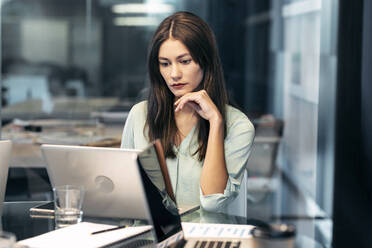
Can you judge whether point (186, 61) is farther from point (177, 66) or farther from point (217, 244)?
point (217, 244)

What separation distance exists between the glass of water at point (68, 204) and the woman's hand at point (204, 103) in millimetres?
515

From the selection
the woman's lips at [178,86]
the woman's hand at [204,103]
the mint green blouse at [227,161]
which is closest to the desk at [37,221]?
the mint green blouse at [227,161]

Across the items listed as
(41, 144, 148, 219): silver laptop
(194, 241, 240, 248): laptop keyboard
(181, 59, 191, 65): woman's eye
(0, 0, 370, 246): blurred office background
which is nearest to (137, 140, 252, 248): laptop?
(194, 241, 240, 248): laptop keyboard

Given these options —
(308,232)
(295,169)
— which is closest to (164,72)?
(308,232)

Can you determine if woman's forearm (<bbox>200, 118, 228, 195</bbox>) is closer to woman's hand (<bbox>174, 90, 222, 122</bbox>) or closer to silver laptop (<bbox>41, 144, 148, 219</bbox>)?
woman's hand (<bbox>174, 90, 222, 122</bbox>)

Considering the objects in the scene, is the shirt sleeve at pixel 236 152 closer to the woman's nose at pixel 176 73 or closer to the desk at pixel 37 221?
the desk at pixel 37 221

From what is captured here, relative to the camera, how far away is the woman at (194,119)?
1915 mm

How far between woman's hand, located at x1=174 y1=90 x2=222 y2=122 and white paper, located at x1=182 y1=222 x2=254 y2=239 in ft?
1.50

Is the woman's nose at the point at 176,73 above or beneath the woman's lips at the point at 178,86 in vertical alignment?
above

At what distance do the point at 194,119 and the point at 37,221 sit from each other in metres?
0.71

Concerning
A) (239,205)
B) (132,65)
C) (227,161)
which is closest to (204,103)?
(227,161)

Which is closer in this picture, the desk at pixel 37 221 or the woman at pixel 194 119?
the desk at pixel 37 221

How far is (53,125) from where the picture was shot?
4.50 m

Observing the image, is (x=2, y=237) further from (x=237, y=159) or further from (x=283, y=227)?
(x=237, y=159)
